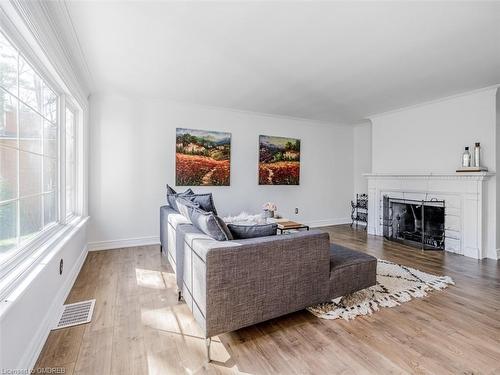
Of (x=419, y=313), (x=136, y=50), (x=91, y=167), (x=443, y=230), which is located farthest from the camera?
(x=443, y=230)

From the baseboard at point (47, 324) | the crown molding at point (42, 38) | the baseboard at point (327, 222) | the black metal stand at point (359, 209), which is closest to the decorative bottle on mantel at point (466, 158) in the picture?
the black metal stand at point (359, 209)

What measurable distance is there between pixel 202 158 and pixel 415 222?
4.13 metres

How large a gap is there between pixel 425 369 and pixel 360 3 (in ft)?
8.53

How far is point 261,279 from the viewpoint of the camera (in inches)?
71.1

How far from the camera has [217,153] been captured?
4.91 m

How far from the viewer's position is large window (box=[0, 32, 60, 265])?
1.55m

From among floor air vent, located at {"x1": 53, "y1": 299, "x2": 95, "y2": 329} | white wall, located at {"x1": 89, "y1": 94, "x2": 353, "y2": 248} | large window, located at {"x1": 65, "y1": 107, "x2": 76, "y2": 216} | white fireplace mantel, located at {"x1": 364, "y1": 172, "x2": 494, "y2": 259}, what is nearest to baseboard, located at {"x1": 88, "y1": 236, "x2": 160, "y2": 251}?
white wall, located at {"x1": 89, "y1": 94, "x2": 353, "y2": 248}

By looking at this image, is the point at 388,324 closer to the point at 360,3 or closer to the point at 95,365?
the point at 95,365

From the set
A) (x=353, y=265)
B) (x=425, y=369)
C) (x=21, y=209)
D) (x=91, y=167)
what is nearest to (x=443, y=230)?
(x=353, y=265)

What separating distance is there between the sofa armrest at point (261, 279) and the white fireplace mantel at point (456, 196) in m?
3.32

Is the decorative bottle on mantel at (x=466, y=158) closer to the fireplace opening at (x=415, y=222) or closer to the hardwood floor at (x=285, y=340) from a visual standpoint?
the fireplace opening at (x=415, y=222)

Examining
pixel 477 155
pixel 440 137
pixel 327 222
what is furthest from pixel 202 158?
pixel 477 155

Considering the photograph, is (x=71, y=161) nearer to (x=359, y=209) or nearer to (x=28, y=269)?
(x=28, y=269)

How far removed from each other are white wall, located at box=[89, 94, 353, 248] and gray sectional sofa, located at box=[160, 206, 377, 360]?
7.83ft
